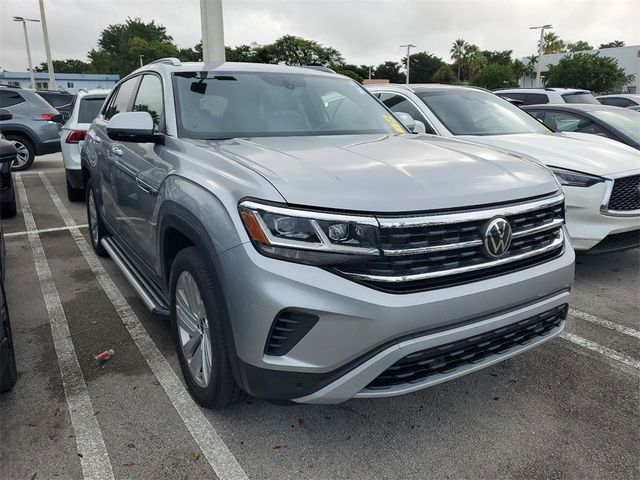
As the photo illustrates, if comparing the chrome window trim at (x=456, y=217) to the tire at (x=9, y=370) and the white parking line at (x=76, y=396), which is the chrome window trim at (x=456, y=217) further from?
the tire at (x=9, y=370)

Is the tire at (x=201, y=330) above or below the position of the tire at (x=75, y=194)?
above

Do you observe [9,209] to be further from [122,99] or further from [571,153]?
[571,153]

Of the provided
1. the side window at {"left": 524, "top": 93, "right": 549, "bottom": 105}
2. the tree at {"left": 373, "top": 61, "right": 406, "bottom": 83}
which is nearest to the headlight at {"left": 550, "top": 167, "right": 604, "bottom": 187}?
the side window at {"left": 524, "top": 93, "right": 549, "bottom": 105}

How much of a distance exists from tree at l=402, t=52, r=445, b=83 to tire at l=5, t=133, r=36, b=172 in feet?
251

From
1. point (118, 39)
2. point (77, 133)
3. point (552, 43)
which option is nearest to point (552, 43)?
point (552, 43)

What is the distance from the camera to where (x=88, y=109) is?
302 inches

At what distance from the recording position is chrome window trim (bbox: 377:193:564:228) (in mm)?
1947

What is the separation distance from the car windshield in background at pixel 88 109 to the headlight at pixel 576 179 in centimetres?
653

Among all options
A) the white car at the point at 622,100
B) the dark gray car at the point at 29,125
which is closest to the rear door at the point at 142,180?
the dark gray car at the point at 29,125

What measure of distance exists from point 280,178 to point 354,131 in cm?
135

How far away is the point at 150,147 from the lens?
10.0 ft

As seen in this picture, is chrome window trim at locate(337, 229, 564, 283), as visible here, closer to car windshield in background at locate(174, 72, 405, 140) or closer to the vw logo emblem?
the vw logo emblem

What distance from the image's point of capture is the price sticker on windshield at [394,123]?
3494 mm

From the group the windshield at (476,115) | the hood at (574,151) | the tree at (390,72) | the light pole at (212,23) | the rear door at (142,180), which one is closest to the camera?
the rear door at (142,180)
